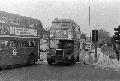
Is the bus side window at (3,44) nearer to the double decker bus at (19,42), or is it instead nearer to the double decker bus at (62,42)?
the double decker bus at (19,42)

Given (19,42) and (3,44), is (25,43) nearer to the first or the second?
(19,42)

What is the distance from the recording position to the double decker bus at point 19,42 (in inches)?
803

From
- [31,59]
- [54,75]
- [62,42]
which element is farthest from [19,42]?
[54,75]

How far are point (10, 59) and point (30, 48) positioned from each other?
399cm

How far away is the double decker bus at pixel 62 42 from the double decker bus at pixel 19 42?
1394 millimetres

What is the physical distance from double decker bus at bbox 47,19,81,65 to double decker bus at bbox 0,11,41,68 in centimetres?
139

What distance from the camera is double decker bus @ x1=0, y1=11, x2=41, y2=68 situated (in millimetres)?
20406

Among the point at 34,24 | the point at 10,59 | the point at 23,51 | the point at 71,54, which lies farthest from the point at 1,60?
the point at 71,54

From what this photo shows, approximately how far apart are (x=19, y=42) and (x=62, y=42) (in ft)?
19.2

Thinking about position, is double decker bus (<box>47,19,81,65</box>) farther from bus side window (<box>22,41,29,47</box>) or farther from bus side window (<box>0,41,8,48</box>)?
bus side window (<box>0,41,8,48</box>)

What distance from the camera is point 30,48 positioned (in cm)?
2500

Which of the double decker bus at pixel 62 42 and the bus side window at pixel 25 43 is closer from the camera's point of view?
the bus side window at pixel 25 43

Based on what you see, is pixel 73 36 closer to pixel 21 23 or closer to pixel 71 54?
pixel 71 54

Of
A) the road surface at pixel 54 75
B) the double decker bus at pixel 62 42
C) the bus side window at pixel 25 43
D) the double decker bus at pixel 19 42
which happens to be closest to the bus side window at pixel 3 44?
the double decker bus at pixel 19 42
